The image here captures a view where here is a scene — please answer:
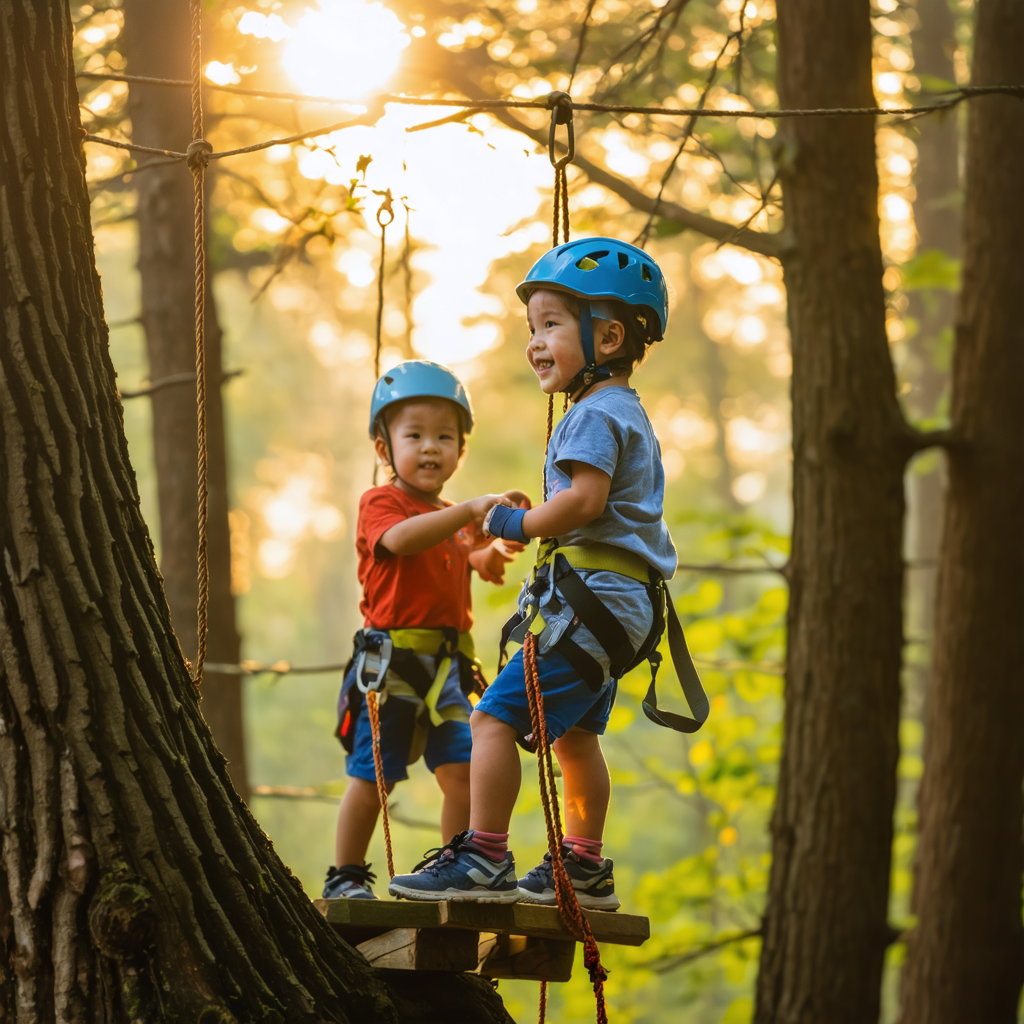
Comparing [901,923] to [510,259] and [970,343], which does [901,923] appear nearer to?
[970,343]

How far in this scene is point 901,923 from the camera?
589 centimetres

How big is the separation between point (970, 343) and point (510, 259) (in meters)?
5.61

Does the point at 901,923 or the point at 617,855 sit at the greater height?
the point at 901,923

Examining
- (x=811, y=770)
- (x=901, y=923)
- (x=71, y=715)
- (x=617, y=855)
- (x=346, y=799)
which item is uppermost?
(x=71, y=715)

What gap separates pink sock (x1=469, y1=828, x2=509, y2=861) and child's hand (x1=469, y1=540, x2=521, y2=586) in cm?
92

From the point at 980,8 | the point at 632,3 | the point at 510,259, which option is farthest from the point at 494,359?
the point at 980,8

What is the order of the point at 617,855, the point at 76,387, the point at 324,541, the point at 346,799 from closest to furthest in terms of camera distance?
the point at 76,387 < the point at 346,799 < the point at 617,855 < the point at 324,541

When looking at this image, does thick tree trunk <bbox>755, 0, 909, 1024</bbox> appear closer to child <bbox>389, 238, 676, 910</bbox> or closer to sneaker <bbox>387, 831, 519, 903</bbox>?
child <bbox>389, 238, 676, 910</bbox>

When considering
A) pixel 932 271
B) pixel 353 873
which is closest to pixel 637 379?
pixel 932 271

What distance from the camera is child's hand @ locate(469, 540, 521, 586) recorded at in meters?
3.37

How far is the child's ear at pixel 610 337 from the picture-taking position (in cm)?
280

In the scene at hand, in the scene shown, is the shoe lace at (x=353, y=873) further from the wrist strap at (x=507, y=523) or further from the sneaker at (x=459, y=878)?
the wrist strap at (x=507, y=523)

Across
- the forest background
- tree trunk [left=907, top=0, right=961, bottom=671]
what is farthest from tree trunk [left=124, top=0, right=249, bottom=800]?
tree trunk [left=907, top=0, right=961, bottom=671]

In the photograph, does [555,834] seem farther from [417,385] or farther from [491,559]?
[417,385]
